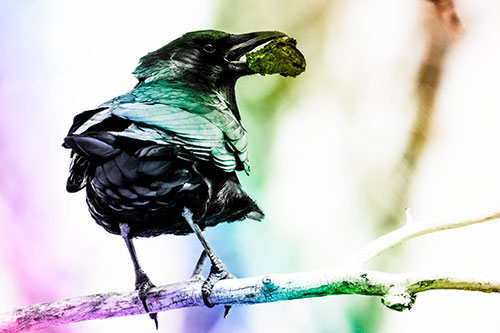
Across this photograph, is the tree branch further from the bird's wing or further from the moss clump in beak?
the moss clump in beak

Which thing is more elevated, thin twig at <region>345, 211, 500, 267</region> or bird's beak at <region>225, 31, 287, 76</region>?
bird's beak at <region>225, 31, 287, 76</region>

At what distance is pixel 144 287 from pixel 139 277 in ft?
0.17

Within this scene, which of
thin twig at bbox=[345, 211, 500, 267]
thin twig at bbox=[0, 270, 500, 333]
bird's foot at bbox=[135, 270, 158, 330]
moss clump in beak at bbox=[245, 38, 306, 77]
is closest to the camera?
thin twig at bbox=[0, 270, 500, 333]

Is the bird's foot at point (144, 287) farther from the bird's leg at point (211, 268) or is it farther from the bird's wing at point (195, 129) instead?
the bird's wing at point (195, 129)

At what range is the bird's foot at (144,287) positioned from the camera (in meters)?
1.63

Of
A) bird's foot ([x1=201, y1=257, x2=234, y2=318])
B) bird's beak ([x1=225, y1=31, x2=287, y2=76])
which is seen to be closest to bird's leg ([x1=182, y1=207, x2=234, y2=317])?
bird's foot ([x1=201, y1=257, x2=234, y2=318])

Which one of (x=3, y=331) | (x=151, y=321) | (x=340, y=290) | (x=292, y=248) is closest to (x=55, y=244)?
(x=3, y=331)

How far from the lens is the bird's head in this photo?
1.81m

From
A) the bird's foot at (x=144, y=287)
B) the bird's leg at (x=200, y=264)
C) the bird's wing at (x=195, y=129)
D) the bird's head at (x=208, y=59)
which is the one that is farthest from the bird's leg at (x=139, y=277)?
the bird's head at (x=208, y=59)

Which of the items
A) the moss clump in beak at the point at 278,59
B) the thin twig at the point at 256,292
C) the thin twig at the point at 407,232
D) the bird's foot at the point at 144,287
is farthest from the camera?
the moss clump in beak at the point at 278,59

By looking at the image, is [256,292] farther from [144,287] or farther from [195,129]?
[195,129]

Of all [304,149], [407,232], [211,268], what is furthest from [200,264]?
[407,232]

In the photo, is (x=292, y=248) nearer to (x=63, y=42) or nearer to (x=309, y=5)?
(x=309, y=5)

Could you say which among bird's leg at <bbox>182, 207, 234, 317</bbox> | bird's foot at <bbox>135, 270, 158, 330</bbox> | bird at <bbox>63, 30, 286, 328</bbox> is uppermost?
bird at <bbox>63, 30, 286, 328</bbox>
